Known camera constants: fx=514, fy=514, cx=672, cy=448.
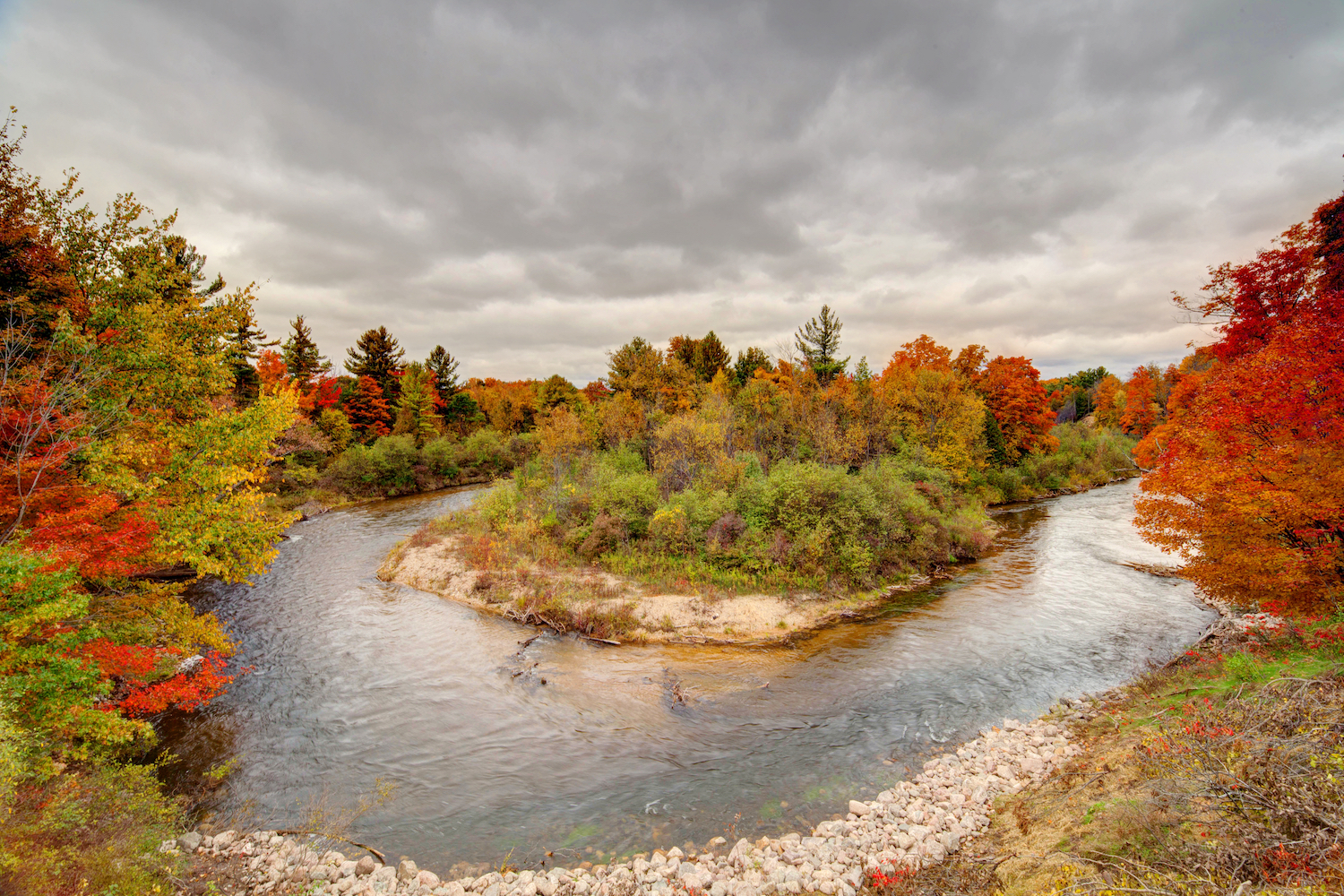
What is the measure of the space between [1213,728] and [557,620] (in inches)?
637

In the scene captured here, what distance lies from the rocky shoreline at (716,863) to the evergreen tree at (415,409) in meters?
49.6

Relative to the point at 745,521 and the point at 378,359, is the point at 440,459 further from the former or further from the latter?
the point at 745,521

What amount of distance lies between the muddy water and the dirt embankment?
0.83m

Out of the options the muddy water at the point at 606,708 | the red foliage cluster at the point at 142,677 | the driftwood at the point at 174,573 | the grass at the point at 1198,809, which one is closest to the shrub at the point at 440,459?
the driftwood at the point at 174,573

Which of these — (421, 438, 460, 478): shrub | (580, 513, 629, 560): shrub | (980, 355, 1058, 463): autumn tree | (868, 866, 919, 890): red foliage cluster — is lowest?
(868, 866, 919, 890): red foliage cluster

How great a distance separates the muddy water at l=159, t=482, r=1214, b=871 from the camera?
369 inches

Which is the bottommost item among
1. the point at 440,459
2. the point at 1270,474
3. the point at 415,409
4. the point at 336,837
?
the point at 336,837

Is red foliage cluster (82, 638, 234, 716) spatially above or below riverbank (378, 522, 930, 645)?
above

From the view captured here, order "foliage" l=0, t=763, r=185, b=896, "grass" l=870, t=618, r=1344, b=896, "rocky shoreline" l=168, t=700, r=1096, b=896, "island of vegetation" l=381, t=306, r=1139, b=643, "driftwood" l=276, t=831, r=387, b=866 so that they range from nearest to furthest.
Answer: "grass" l=870, t=618, r=1344, b=896 → "foliage" l=0, t=763, r=185, b=896 → "rocky shoreline" l=168, t=700, r=1096, b=896 → "driftwood" l=276, t=831, r=387, b=866 → "island of vegetation" l=381, t=306, r=1139, b=643

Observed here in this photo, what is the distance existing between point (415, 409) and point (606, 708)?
5018 centimetres

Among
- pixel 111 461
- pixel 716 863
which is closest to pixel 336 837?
pixel 716 863

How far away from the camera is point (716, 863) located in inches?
309

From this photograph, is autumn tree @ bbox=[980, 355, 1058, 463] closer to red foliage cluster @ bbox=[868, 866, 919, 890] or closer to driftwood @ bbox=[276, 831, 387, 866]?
red foliage cluster @ bbox=[868, 866, 919, 890]

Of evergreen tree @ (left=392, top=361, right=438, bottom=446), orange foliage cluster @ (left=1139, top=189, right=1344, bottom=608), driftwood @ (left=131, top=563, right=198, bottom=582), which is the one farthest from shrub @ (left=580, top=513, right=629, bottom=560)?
evergreen tree @ (left=392, top=361, right=438, bottom=446)
